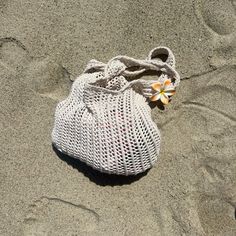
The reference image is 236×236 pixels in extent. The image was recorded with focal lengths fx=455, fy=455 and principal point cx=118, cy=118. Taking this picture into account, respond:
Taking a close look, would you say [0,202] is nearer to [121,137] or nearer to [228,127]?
[121,137]

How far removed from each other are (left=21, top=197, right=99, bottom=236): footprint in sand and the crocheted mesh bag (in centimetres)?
25

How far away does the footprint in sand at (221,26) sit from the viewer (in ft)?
6.90

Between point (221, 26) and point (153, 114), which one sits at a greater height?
point (221, 26)

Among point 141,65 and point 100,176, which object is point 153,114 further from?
point 100,176

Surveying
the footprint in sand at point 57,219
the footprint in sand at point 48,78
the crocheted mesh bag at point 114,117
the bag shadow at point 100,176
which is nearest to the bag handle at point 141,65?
the crocheted mesh bag at point 114,117

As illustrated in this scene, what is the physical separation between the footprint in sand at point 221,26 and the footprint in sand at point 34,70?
0.71 meters

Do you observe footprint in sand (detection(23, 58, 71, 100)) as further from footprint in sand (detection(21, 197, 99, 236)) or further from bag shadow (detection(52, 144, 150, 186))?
footprint in sand (detection(21, 197, 99, 236))

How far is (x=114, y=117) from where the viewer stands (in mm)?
2039

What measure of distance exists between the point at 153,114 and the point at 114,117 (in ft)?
0.72

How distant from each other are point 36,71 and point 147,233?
946 mm

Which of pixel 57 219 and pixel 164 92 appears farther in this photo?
pixel 57 219

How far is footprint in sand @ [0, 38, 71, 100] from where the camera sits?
7.29ft

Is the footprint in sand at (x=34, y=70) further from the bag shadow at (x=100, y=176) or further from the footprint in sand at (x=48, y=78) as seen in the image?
the bag shadow at (x=100, y=176)

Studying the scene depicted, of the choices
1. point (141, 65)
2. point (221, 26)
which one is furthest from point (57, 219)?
point (221, 26)
